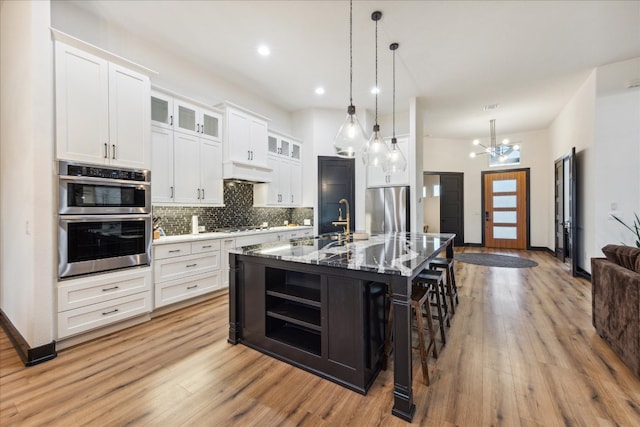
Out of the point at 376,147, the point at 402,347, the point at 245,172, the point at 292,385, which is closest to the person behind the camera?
the point at 402,347

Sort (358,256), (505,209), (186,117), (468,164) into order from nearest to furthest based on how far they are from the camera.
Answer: (358,256) → (186,117) → (505,209) → (468,164)

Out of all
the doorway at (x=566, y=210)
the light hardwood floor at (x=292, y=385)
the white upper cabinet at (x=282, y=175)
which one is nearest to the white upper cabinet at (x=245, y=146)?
the white upper cabinet at (x=282, y=175)

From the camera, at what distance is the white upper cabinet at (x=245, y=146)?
4.11 metres

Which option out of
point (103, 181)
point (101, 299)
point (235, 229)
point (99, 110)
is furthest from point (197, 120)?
point (101, 299)

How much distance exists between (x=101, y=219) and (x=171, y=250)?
A: 795 millimetres

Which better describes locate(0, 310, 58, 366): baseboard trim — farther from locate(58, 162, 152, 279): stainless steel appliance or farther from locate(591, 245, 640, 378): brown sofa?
locate(591, 245, 640, 378): brown sofa

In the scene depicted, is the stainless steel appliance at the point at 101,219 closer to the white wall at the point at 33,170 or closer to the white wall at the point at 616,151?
the white wall at the point at 33,170

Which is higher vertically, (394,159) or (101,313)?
(394,159)

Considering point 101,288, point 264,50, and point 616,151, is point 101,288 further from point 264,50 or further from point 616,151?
point 616,151

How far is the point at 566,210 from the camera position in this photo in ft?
18.4

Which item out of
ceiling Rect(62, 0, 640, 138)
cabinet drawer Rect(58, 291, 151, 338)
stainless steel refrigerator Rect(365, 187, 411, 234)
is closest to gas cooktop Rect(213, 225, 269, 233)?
cabinet drawer Rect(58, 291, 151, 338)

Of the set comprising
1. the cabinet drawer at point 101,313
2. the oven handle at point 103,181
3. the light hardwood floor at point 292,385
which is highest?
the oven handle at point 103,181

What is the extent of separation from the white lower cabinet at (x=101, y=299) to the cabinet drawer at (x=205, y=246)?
1.93 feet

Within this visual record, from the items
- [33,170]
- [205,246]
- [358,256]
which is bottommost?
[205,246]
